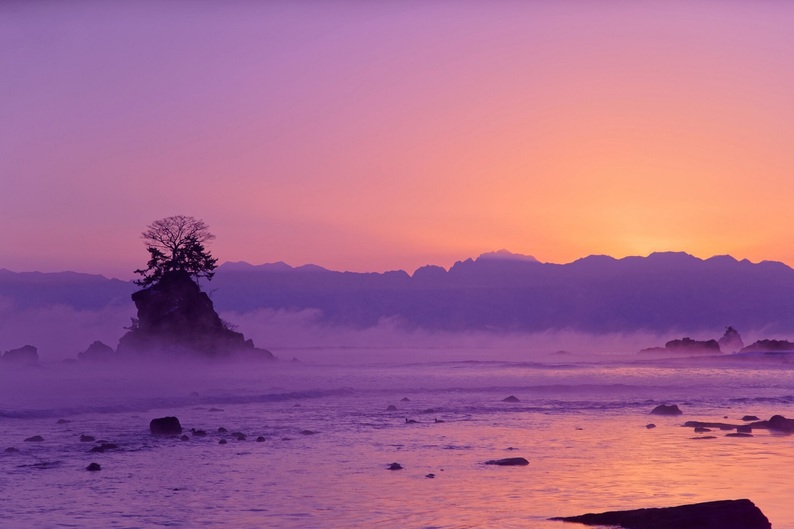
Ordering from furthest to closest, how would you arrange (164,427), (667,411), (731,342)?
(731,342)
(667,411)
(164,427)

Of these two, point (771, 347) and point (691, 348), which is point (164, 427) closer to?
point (771, 347)

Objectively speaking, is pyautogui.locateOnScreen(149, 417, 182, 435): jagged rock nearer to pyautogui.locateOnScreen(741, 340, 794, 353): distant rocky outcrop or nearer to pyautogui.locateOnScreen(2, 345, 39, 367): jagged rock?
pyautogui.locateOnScreen(2, 345, 39, 367): jagged rock

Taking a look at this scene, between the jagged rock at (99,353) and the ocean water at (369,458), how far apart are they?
25.2 meters

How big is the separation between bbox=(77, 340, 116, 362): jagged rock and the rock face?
4057 millimetres

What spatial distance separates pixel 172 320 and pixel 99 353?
41.5 feet

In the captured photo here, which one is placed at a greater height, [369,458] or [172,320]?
[172,320]

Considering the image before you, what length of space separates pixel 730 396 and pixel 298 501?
3871 cm

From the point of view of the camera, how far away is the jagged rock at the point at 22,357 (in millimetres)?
78562

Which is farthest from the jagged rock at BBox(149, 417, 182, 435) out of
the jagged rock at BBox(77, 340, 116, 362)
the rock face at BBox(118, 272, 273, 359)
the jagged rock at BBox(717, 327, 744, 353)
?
the jagged rock at BBox(717, 327, 744, 353)

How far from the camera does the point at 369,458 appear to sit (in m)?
22.6

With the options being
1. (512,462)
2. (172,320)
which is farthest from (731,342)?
(512,462)

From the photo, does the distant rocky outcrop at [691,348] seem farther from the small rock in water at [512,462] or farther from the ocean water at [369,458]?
the small rock in water at [512,462]

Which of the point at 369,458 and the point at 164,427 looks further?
the point at 164,427

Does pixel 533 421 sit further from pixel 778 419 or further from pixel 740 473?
pixel 740 473
